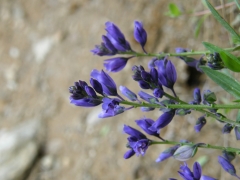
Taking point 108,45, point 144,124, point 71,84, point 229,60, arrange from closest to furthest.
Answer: point 229,60
point 144,124
point 108,45
point 71,84

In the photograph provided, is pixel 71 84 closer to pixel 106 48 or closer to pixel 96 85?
pixel 106 48

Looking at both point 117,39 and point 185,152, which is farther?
point 117,39

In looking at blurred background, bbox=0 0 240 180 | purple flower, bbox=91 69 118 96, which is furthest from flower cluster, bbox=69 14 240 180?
blurred background, bbox=0 0 240 180

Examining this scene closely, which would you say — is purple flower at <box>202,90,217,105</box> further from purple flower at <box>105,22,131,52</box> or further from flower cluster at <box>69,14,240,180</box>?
purple flower at <box>105,22,131,52</box>

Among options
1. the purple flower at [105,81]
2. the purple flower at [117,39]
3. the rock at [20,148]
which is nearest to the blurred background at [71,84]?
the rock at [20,148]

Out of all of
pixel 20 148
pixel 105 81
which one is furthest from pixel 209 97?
pixel 20 148

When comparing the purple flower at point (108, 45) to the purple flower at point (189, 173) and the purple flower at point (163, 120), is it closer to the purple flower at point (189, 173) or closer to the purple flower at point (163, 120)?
the purple flower at point (163, 120)
